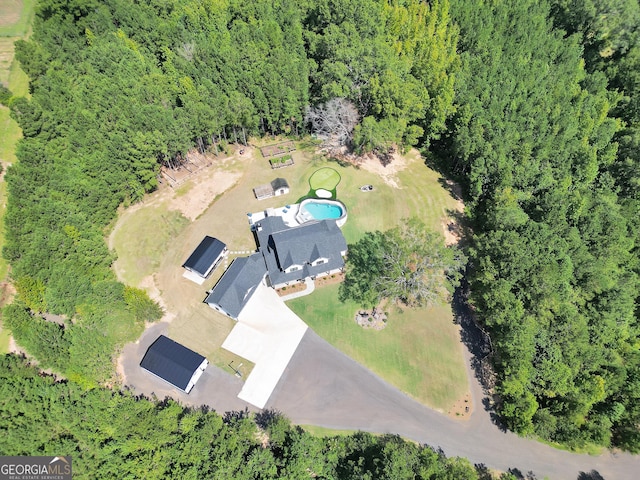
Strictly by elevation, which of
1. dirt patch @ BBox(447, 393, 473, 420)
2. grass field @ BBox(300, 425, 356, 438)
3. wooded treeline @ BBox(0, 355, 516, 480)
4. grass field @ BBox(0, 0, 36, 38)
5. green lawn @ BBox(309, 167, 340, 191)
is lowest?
grass field @ BBox(300, 425, 356, 438)

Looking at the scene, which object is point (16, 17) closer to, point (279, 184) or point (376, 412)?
point (279, 184)

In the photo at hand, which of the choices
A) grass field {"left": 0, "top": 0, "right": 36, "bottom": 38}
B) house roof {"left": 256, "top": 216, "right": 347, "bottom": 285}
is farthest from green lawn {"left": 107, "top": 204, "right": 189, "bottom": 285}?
grass field {"left": 0, "top": 0, "right": 36, "bottom": 38}

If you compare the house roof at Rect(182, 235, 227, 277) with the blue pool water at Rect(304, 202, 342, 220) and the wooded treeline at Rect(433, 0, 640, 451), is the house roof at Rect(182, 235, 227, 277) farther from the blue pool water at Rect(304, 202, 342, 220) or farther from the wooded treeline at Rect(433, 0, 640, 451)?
the wooded treeline at Rect(433, 0, 640, 451)

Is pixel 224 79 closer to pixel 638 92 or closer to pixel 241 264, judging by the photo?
pixel 241 264

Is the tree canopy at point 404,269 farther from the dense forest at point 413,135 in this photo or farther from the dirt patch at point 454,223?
the dirt patch at point 454,223

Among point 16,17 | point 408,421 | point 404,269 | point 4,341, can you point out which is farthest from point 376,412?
point 16,17

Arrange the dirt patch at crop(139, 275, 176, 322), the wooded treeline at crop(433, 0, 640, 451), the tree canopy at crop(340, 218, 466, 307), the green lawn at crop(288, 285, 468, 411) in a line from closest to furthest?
the wooded treeline at crop(433, 0, 640, 451), the green lawn at crop(288, 285, 468, 411), the tree canopy at crop(340, 218, 466, 307), the dirt patch at crop(139, 275, 176, 322)

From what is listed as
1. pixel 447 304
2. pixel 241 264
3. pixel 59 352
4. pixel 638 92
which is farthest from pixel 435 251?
pixel 638 92

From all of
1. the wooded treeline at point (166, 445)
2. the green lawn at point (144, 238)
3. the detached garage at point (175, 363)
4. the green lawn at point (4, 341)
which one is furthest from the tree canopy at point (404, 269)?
the green lawn at point (4, 341)
